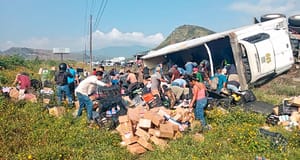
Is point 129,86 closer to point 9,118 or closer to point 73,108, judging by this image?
point 73,108

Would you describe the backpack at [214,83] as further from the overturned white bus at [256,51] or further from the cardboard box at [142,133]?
the cardboard box at [142,133]

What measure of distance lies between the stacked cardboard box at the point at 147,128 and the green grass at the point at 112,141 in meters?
0.18

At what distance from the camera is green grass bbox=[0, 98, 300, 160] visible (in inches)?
243

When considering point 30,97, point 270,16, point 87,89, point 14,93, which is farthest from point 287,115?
point 270,16

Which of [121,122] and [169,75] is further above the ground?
[169,75]

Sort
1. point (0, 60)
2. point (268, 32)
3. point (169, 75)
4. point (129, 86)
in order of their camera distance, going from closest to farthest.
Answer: point (129, 86) < point (169, 75) < point (268, 32) < point (0, 60)

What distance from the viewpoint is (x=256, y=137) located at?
21.0ft

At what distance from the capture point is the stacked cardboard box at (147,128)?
6.95 m

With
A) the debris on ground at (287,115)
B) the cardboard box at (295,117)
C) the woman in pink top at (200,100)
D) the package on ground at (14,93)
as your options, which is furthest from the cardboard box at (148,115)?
the package on ground at (14,93)

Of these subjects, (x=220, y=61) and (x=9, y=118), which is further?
(x=220, y=61)

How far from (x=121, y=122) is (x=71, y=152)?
1.52 m

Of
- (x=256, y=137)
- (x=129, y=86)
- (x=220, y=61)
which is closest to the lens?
(x=256, y=137)

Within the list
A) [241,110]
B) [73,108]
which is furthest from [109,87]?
[241,110]

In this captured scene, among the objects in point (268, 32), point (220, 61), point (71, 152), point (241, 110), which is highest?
point (268, 32)
